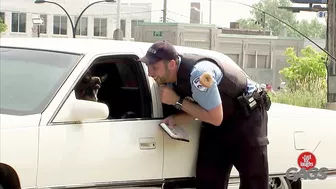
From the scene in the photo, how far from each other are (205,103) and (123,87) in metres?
0.74

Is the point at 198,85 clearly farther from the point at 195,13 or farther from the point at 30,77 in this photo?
the point at 195,13

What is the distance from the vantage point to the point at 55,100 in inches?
163

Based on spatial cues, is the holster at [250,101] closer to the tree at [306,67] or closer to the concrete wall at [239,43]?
the tree at [306,67]

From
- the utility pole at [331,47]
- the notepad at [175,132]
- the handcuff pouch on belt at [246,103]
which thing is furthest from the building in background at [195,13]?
the notepad at [175,132]

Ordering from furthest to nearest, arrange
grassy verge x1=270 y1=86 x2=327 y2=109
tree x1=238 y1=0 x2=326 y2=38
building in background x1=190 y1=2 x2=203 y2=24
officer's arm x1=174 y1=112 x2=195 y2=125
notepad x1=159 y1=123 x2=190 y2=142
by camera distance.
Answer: tree x1=238 y1=0 x2=326 y2=38
building in background x1=190 y1=2 x2=203 y2=24
grassy verge x1=270 y1=86 x2=327 y2=109
officer's arm x1=174 y1=112 x2=195 y2=125
notepad x1=159 y1=123 x2=190 y2=142

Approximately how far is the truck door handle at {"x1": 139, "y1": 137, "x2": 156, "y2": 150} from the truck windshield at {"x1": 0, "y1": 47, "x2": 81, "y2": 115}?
2.19 feet

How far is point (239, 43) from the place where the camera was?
65062 mm

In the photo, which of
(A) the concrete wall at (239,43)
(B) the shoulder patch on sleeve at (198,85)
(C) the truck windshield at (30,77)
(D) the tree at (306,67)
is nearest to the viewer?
→ (C) the truck windshield at (30,77)

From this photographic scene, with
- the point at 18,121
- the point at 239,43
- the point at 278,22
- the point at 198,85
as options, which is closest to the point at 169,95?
the point at 198,85

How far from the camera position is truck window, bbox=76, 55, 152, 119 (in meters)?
4.68

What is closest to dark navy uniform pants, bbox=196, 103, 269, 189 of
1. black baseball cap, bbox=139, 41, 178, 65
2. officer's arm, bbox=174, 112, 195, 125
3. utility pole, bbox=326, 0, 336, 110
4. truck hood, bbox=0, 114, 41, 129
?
officer's arm, bbox=174, 112, 195, 125

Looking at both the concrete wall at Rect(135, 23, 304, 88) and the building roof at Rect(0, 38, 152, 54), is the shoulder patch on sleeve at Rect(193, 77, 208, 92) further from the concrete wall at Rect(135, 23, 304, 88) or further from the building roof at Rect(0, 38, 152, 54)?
the concrete wall at Rect(135, 23, 304, 88)

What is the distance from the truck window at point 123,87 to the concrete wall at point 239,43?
174ft

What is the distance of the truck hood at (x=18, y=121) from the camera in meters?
3.88
